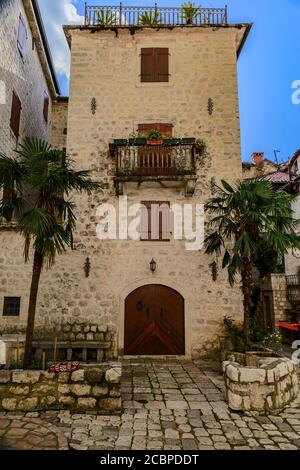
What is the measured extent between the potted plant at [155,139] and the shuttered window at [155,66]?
2.61 m

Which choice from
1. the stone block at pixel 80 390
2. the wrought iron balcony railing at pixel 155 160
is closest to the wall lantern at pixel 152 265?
the wrought iron balcony railing at pixel 155 160

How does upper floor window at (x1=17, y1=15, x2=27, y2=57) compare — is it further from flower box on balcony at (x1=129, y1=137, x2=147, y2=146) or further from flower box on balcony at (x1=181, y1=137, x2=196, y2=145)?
flower box on balcony at (x1=181, y1=137, x2=196, y2=145)

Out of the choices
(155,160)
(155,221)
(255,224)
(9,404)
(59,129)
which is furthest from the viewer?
(59,129)

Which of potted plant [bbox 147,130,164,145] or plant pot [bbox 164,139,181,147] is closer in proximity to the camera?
plant pot [bbox 164,139,181,147]

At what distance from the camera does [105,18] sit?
12734 millimetres

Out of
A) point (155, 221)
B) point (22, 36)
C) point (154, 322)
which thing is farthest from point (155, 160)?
point (22, 36)

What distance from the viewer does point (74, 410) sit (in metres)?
5.87

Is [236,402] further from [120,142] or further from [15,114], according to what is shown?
[15,114]

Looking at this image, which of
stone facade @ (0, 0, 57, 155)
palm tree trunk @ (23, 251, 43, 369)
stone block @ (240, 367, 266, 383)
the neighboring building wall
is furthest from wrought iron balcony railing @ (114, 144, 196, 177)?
the neighboring building wall

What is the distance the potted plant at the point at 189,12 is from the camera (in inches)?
501

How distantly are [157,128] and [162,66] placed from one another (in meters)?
2.69

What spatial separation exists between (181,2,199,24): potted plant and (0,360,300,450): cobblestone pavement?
535 inches

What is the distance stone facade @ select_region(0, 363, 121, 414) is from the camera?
19.3 ft

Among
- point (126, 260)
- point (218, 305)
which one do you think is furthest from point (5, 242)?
point (218, 305)
